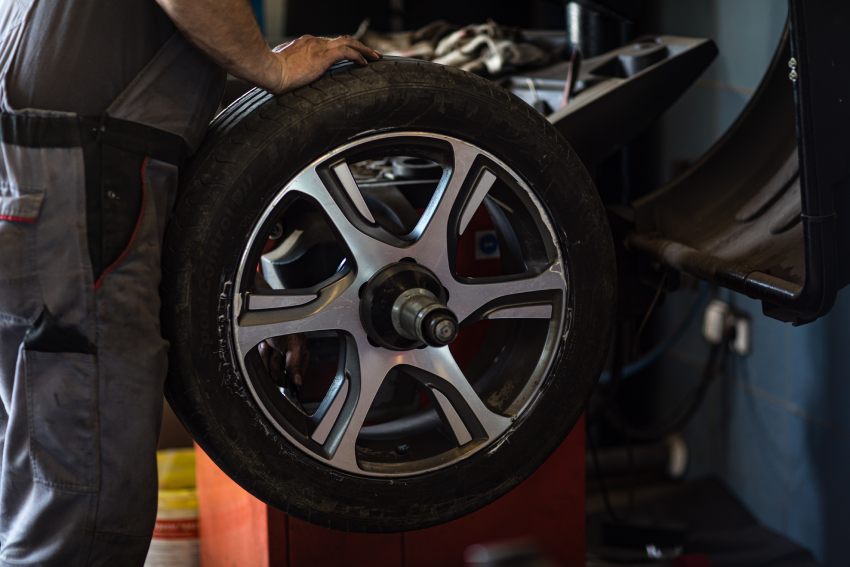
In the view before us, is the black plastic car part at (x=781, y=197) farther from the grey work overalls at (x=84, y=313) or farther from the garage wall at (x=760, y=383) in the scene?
the grey work overalls at (x=84, y=313)

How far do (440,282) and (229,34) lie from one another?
1.57 ft

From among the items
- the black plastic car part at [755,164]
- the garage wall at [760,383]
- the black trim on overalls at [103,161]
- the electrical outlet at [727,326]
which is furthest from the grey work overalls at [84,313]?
the electrical outlet at [727,326]

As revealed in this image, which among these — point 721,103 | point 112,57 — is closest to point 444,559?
point 112,57

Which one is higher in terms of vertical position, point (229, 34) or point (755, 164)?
point (229, 34)

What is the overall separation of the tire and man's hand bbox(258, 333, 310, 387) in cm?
4

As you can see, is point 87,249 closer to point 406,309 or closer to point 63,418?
point 63,418

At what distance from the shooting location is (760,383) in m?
2.67

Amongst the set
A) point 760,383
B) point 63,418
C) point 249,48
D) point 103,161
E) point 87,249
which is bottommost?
point 760,383

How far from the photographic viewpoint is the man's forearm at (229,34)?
1.02 metres

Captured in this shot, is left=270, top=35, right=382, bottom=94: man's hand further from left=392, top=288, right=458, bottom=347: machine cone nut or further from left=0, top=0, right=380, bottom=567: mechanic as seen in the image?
left=392, top=288, right=458, bottom=347: machine cone nut

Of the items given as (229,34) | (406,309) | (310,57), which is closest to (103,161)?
(229,34)

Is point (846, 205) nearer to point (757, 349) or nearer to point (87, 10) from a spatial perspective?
point (87, 10)

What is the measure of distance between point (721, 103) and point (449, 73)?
186 centimetres

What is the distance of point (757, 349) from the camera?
2666 millimetres
